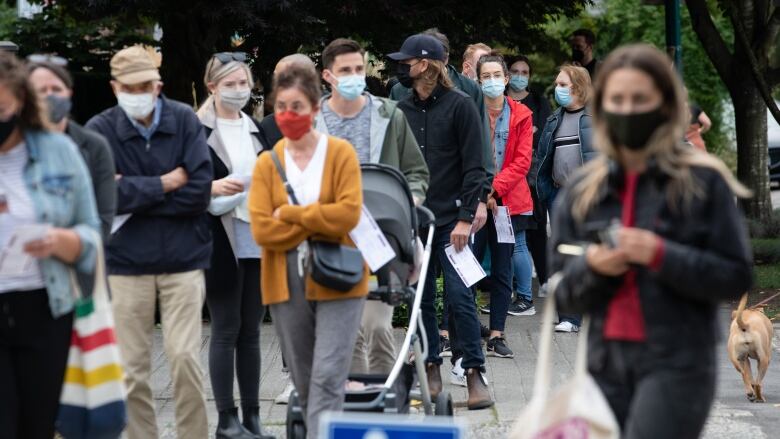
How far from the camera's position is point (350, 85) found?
7.02m

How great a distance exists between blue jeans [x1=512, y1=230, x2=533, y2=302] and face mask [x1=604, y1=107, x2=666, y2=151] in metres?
7.18

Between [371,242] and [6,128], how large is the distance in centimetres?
189

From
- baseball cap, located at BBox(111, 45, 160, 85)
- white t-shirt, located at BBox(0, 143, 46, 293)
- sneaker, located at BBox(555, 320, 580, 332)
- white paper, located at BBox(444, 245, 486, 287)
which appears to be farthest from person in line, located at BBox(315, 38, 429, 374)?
sneaker, located at BBox(555, 320, 580, 332)

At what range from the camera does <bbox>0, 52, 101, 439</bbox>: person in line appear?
483 cm

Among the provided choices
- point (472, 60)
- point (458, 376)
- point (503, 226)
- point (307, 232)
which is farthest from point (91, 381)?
point (472, 60)

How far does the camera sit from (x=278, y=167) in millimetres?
6066

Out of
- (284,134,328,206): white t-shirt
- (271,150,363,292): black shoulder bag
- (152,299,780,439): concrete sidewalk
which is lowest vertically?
(152,299,780,439): concrete sidewalk

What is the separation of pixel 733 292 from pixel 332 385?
2.30 meters

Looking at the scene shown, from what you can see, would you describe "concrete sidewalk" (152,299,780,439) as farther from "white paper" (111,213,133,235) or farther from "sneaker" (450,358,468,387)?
"white paper" (111,213,133,235)

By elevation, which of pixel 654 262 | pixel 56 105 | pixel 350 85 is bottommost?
pixel 654 262

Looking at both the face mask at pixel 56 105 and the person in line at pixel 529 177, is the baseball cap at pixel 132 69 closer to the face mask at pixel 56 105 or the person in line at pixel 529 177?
the face mask at pixel 56 105

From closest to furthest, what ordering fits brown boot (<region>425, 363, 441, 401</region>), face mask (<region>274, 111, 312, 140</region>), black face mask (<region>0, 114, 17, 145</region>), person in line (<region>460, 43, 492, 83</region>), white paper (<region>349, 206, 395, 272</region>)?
black face mask (<region>0, 114, 17, 145</region>) → face mask (<region>274, 111, 312, 140</region>) → white paper (<region>349, 206, 395, 272</region>) → brown boot (<region>425, 363, 441, 401</region>) → person in line (<region>460, 43, 492, 83</region>)

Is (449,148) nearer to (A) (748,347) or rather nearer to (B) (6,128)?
(A) (748,347)

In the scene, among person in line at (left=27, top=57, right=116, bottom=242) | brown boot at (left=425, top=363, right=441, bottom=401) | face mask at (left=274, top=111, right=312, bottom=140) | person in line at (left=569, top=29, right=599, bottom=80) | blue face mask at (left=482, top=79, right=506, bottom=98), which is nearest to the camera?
person in line at (left=27, top=57, right=116, bottom=242)
